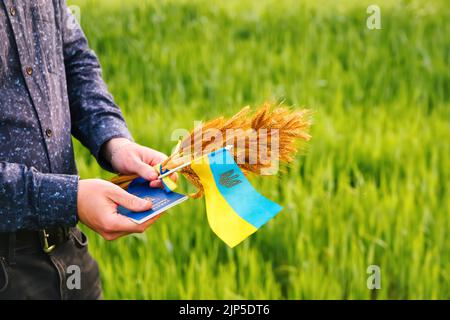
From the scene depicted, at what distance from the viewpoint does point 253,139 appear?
100cm

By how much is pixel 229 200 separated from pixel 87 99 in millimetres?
373

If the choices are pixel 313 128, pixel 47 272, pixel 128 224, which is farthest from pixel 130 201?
pixel 313 128

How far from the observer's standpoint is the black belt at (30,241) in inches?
41.8

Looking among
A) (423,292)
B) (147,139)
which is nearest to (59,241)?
(423,292)

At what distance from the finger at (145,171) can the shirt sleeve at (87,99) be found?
113mm

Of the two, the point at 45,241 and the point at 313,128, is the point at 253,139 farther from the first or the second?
the point at 313,128

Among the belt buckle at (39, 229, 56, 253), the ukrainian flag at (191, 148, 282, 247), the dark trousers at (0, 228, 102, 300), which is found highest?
the ukrainian flag at (191, 148, 282, 247)

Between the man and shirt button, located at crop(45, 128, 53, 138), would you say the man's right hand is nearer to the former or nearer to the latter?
the man

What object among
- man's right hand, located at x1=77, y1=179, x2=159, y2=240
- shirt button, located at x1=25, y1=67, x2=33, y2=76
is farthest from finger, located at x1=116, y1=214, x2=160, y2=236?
shirt button, located at x1=25, y1=67, x2=33, y2=76

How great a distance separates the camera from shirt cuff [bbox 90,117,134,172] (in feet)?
3.79

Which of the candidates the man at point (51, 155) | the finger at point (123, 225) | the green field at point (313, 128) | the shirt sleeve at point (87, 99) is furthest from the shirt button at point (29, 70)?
the green field at point (313, 128)

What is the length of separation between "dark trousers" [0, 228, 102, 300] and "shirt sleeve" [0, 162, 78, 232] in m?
0.11

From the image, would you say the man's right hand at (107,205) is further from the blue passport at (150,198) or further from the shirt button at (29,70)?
the shirt button at (29,70)
